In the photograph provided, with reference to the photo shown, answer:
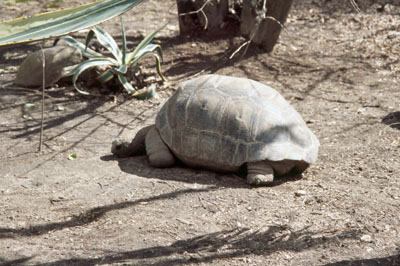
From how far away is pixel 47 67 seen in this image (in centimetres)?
598

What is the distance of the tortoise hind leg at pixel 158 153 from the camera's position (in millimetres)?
4211

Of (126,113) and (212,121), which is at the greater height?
(212,121)

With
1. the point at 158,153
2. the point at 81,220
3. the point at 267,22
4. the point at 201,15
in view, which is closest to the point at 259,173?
the point at 158,153

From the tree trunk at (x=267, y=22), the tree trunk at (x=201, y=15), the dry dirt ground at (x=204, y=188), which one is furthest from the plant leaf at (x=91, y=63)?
the tree trunk at (x=267, y=22)

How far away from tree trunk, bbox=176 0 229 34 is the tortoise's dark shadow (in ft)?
10.8

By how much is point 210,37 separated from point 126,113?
7.68 feet

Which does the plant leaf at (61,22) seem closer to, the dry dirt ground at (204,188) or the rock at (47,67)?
the dry dirt ground at (204,188)

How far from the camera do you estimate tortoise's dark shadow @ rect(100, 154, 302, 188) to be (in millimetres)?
3951

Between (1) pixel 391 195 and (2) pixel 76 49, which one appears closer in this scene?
(1) pixel 391 195

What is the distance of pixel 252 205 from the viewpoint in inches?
138

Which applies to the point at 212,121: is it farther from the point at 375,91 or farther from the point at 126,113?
the point at 375,91

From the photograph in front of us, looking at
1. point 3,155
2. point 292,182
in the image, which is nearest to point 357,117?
point 292,182

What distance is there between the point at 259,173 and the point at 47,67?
3.28 metres

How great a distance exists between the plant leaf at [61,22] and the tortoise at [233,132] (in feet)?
6.34
